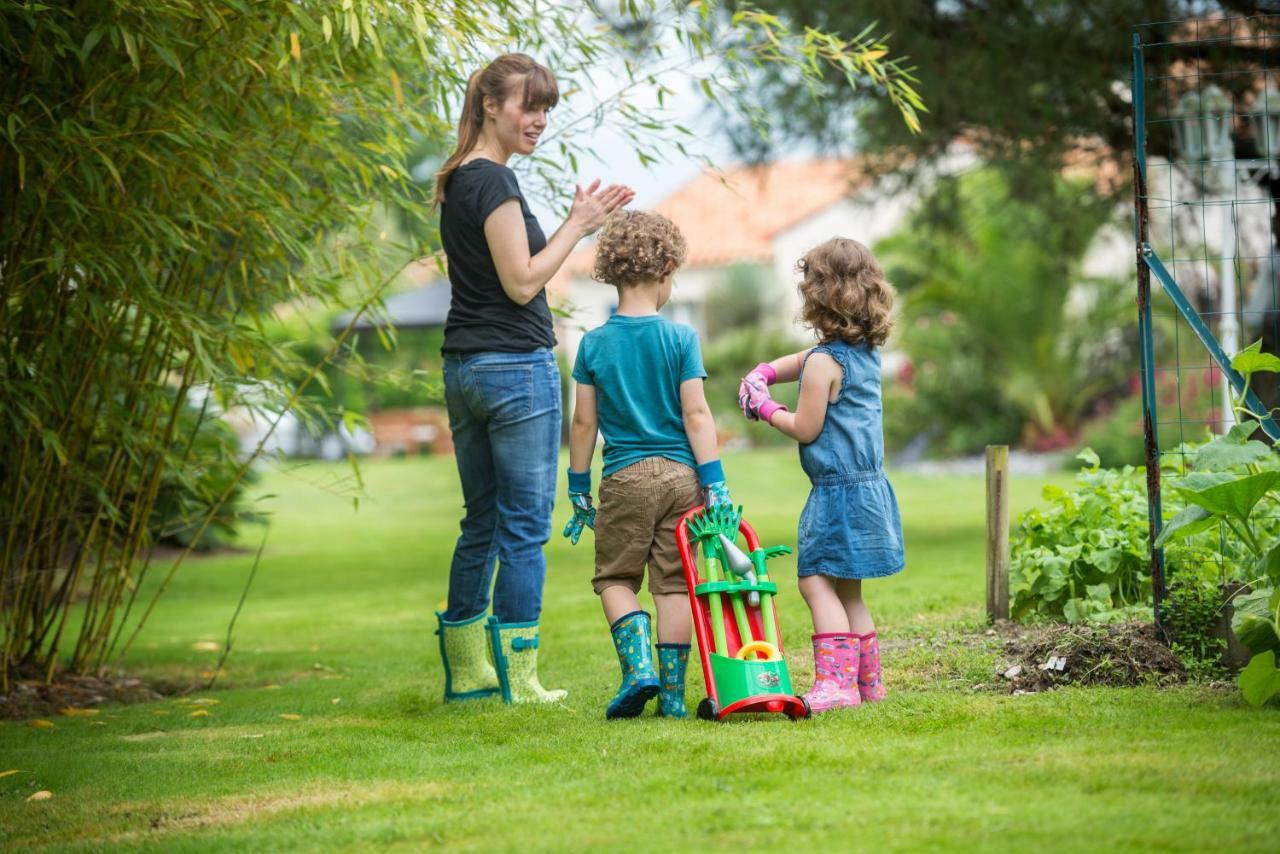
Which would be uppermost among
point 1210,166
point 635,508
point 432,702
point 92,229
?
point 1210,166

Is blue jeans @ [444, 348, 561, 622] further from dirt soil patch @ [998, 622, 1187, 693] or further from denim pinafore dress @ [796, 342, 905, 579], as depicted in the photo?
dirt soil patch @ [998, 622, 1187, 693]

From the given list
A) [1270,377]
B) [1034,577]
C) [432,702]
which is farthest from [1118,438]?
[432,702]

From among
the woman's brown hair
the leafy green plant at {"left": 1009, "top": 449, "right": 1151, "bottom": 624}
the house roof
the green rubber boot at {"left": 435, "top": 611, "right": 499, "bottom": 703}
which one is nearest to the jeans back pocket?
the woman's brown hair

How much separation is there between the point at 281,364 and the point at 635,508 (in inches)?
76.4

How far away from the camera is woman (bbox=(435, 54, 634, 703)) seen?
4.25 meters

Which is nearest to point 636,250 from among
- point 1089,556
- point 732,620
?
point 732,620

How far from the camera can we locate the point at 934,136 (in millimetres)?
10133

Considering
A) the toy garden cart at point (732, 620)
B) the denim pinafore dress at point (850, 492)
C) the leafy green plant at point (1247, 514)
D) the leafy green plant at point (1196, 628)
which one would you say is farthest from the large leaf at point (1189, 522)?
the toy garden cart at point (732, 620)

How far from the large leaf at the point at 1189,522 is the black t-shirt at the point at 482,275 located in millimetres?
1876

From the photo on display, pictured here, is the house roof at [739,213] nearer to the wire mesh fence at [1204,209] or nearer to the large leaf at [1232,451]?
the wire mesh fence at [1204,209]

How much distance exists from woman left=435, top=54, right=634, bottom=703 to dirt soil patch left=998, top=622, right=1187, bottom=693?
56.9 inches

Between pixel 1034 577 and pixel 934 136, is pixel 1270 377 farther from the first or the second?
pixel 1034 577

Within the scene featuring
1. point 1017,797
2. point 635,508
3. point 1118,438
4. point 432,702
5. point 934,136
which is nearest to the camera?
point 1017,797

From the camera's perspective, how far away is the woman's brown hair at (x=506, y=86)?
4.27 m
